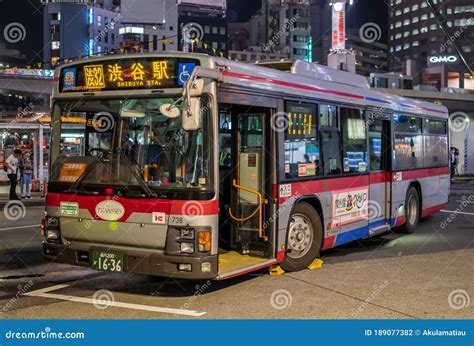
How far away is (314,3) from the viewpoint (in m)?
147

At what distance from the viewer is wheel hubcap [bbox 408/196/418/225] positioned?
13055 millimetres

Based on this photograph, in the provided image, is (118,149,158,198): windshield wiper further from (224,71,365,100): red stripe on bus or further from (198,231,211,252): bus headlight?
(224,71,365,100): red stripe on bus

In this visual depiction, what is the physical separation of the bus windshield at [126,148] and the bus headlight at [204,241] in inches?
21.3

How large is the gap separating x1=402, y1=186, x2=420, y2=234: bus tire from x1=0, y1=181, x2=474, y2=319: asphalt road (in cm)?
207

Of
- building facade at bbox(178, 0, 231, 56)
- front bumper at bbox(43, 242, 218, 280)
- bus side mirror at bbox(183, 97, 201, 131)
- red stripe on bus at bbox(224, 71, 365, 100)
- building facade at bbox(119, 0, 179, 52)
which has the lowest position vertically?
front bumper at bbox(43, 242, 218, 280)

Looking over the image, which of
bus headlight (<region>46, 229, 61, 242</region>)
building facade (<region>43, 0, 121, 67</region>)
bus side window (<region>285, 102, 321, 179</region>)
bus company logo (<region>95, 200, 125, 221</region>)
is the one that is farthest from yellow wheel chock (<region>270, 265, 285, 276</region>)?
building facade (<region>43, 0, 121, 67</region>)

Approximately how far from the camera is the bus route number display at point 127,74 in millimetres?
6938

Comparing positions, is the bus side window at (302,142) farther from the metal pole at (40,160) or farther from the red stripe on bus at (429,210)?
the metal pole at (40,160)

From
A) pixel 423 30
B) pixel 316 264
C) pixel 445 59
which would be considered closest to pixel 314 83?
pixel 316 264

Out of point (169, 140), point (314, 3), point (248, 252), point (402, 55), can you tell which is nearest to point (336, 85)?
point (248, 252)

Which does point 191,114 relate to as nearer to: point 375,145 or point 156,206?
point 156,206

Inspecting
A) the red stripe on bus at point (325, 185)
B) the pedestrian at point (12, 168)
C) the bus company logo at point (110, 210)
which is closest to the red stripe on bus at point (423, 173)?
the red stripe on bus at point (325, 185)

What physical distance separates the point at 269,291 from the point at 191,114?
264cm

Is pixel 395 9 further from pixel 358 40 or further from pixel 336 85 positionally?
pixel 336 85
